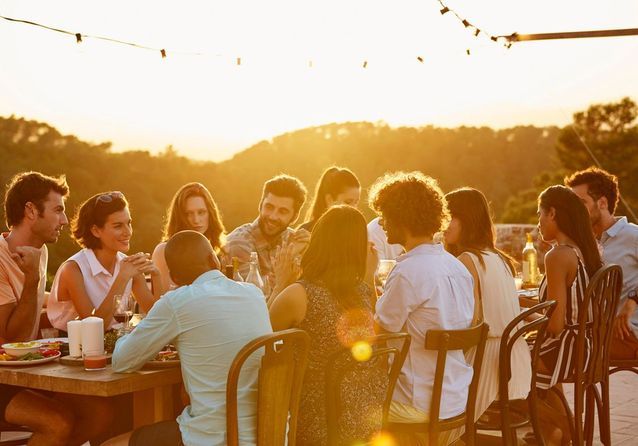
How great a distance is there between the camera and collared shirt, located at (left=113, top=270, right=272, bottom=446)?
239 cm

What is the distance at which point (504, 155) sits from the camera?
27781 millimetres

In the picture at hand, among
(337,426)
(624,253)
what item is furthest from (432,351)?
(624,253)

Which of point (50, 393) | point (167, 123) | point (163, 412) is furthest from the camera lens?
point (167, 123)

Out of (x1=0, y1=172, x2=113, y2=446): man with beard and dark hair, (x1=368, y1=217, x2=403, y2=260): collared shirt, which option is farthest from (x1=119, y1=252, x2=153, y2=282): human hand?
(x1=368, y1=217, x2=403, y2=260): collared shirt

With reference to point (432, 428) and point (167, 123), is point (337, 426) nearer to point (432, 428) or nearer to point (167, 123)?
point (432, 428)

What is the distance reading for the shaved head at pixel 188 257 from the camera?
2492mm

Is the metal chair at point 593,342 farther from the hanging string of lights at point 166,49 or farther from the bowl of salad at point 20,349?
the hanging string of lights at point 166,49

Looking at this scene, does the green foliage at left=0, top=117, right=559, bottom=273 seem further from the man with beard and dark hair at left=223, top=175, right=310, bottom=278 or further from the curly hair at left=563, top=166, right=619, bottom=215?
the man with beard and dark hair at left=223, top=175, right=310, bottom=278

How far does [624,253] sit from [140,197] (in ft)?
45.6

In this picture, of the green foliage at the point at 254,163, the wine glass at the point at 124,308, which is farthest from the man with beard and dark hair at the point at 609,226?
the green foliage at the point at 254,163

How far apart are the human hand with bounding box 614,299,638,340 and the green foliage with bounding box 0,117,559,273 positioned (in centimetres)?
716

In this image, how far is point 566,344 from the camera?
3715 millimetres

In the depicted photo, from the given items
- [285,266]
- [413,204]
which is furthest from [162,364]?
[413,204]

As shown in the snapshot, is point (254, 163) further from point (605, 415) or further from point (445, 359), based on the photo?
point (445, 359)
